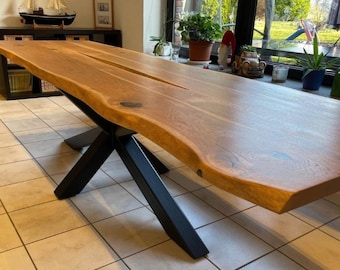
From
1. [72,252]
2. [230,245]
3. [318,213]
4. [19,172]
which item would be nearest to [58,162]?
[19,172]

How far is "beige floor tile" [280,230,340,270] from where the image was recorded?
4.58 feet

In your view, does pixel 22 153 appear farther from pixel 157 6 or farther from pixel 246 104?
pixel 157 6

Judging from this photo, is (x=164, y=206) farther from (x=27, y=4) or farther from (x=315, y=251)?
(x=27, y=4)

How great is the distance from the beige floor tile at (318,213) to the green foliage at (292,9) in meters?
1.46

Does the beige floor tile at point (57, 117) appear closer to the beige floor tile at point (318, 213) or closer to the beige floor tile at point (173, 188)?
the beige floor tile at point (173, 188)

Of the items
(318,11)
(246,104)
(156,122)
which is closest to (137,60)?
(246,104)

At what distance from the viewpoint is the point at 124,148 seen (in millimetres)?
1646

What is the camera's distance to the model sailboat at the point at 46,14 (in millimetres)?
3537

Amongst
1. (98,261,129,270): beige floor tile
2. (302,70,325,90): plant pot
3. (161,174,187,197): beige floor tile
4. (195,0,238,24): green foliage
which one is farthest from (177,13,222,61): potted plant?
(98,261,129,270): beige floor tile

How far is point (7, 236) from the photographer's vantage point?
1.48 m

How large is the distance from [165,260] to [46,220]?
0.60m

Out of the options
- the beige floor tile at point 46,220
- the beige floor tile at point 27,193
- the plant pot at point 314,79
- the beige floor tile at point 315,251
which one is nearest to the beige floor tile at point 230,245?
the beige floor tile at point 315,251

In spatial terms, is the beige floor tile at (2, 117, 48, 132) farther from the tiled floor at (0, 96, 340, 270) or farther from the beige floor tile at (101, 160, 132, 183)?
the beige floor tile at (101, 160, 132, 183)

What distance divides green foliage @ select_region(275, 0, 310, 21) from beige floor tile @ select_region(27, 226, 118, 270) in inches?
85.2
